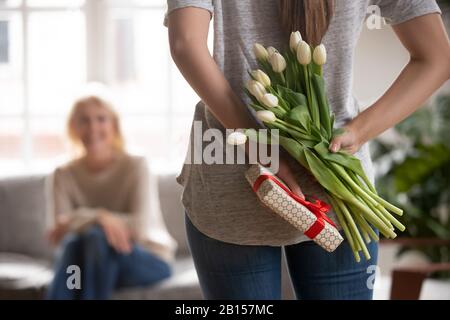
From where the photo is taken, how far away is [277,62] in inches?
43.0

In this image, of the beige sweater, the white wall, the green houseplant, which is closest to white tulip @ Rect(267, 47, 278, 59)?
the beige sweater

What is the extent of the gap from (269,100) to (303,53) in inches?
3.2

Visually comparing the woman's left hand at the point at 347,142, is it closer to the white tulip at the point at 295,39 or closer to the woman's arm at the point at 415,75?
the woman's arm at the point at 415,75

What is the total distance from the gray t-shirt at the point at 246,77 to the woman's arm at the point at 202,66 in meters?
0.04

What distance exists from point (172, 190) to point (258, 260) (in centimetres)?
231

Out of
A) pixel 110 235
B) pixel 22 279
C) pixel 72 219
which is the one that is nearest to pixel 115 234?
pixel 110 235

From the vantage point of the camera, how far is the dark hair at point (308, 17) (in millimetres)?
1085

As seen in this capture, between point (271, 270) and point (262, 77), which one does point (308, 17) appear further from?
point (271, 270)

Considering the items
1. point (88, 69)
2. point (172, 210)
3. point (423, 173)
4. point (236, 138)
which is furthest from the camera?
point (88, 69)

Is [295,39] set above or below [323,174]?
above

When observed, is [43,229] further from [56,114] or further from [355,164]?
[355,164]

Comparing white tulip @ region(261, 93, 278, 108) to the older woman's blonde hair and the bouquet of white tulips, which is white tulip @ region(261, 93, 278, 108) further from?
the older woman's blonde hair

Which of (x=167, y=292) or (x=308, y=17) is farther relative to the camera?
(x=167, y=292)
